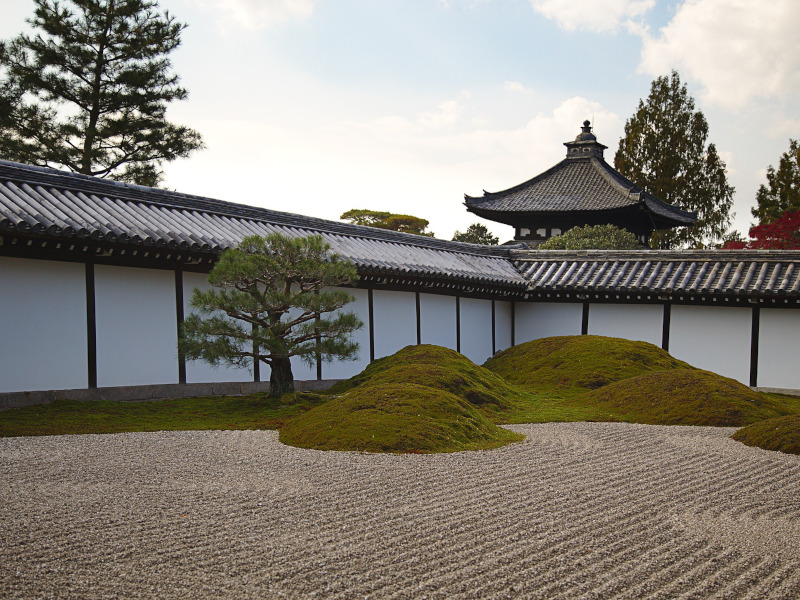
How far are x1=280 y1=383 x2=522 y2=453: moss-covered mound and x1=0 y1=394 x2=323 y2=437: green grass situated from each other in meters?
1.06

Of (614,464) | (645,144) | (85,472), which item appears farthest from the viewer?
(645,144)

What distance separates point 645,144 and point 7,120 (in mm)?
29185

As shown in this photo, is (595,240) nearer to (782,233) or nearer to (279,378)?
(782,233)

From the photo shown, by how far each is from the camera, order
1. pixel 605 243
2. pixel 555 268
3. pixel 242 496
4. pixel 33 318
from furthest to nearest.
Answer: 1. pixel 605 243
2. pixel 555 268
3. pixel 33 318
4. pixel 242 496

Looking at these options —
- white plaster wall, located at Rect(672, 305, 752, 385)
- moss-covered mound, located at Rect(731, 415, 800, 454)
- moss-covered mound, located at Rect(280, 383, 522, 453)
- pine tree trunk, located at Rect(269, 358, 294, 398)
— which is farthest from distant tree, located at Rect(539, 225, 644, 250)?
moss-covered mound, located at Rect(280, 383, 522, 453)

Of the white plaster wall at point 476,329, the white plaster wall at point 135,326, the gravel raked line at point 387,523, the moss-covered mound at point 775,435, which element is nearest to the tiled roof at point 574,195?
the white plaster wall at point 476,329

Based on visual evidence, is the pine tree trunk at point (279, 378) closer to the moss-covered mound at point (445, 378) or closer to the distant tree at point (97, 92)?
the moss-covered mound at point (445, 378)

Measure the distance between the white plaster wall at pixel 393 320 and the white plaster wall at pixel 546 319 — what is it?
480 centimetres

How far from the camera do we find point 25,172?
11.8 metres

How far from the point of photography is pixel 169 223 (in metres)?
12.7

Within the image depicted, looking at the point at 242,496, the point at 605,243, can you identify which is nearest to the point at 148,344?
the point at 242,496

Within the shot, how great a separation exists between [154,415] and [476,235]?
34780mm

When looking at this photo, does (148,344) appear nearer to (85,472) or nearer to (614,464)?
(85,472)

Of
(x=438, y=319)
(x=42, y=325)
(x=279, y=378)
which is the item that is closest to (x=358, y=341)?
(x=438, y=319)
